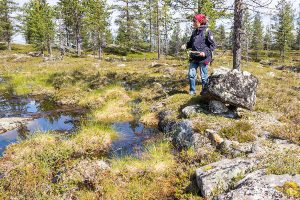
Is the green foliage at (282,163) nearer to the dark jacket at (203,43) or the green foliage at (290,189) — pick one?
the green foliage at (290,189)

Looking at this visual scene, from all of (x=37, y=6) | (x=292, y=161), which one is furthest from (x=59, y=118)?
(x=37, y=6)

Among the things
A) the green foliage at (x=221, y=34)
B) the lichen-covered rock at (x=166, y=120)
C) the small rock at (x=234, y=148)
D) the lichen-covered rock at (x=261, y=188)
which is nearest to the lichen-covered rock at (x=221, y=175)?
the lichen-covered rock at (x=261, y=188)

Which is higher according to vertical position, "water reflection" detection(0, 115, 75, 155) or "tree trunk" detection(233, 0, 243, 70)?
"tree trunk" detection(233, 0, 243, 70)

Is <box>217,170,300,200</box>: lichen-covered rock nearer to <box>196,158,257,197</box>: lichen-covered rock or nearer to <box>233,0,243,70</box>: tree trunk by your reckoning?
<box>196,158,257,197</box>: lichen-covered rock

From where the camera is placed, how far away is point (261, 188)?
4.68 meters

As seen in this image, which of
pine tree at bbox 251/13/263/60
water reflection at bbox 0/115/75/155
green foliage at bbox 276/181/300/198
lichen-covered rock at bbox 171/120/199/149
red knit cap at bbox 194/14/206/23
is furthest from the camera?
pine tree at bbox 251/13/263/60

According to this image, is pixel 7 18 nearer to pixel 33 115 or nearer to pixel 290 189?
pixel 33 115

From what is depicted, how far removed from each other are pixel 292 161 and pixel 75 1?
55.1 metres

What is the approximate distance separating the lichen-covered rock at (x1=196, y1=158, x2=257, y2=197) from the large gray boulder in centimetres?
323

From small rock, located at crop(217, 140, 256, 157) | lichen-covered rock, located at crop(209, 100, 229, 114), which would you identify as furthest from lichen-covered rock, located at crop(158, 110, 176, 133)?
small rock, located at crop(217, 140, 256, 157)

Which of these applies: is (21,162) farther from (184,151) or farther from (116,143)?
(184,151)

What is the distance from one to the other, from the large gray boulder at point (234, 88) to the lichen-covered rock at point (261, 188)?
4.21 metres

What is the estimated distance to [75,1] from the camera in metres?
53.8

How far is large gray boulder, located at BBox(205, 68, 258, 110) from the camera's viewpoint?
8984 mm
